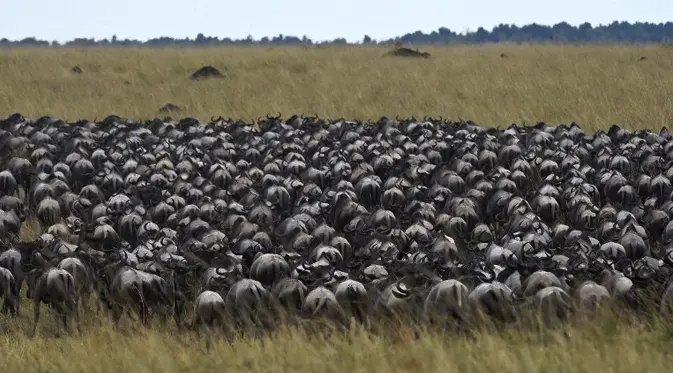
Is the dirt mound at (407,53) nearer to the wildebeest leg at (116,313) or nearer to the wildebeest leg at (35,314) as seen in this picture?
the wildebeest leg at (116,313)

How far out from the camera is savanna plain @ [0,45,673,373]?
1227 centimetres

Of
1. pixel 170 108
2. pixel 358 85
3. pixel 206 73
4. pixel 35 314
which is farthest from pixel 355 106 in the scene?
pixel 35 314

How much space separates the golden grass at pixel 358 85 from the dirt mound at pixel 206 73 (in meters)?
0.63

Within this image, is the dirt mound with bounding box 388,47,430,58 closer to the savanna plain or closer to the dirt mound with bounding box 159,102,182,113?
the savanna plain

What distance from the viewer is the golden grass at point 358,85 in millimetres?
39344

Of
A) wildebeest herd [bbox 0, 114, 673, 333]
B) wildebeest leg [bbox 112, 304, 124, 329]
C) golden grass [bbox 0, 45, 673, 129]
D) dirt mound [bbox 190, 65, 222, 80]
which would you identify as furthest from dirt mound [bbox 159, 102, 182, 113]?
wildebeest leg [bbox 112, 304, 124, 329]

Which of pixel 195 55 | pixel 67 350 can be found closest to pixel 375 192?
pixel 67 350

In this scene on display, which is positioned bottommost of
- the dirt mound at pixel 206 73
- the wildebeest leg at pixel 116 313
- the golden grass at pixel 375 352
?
the golden grass at pixel 375 352

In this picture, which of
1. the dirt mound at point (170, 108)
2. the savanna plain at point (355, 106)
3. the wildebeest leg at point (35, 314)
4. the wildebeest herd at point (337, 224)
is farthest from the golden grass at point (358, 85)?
the wildebeest leg at point (35, 314)

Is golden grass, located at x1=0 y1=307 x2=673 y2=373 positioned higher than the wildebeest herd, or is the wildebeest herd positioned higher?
Result: the wildebeest herd

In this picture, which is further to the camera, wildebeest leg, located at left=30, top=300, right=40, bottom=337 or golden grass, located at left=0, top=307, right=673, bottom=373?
wildebeest leg, located at left=30, top=300, right=40, bottom=337

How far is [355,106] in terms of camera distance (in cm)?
4122

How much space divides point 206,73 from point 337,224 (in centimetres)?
3280

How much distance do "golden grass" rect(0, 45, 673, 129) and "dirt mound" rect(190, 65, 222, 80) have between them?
0.63 meters
